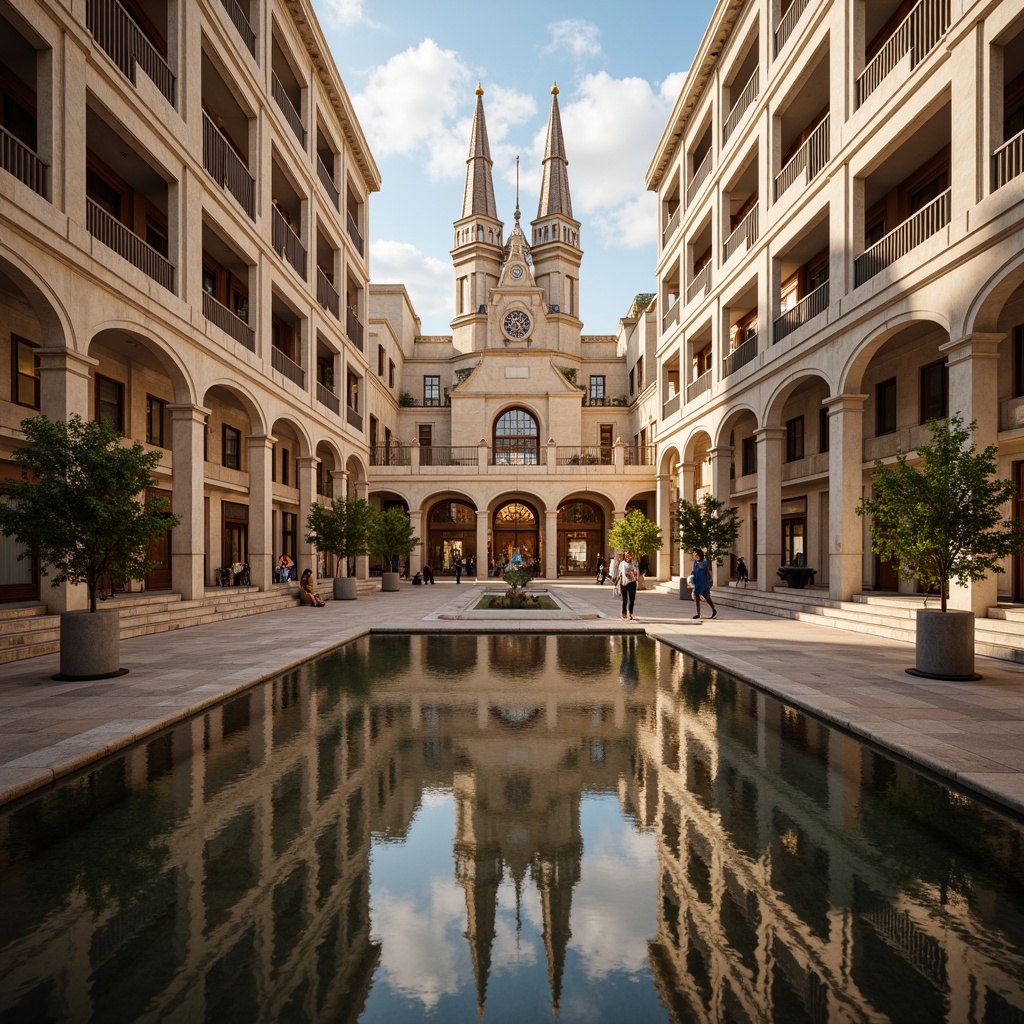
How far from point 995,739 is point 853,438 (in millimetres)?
10871

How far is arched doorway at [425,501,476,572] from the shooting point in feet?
133

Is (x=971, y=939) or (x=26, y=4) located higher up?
(x=26, y=4)

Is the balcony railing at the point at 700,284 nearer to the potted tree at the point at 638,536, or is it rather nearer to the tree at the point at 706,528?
the potted tree at the point at 638,536

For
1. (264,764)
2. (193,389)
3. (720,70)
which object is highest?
(720,70)

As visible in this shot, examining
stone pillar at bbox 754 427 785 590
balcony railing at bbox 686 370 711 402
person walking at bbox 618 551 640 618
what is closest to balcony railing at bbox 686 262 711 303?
balcony railing at bbox 686 370 711 402

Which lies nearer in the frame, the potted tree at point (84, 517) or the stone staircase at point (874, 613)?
the potted tree at point (84, 517)

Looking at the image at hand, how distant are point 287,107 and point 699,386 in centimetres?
1796

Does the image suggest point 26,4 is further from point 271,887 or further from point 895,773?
point 895,773

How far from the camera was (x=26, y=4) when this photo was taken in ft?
33.6

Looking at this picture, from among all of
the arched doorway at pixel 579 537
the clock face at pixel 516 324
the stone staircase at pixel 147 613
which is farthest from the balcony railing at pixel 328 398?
the clock face at pixel 516 324

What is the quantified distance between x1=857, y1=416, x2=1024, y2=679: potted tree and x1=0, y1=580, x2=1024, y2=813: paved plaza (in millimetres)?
488

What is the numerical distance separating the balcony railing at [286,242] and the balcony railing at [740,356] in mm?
15557

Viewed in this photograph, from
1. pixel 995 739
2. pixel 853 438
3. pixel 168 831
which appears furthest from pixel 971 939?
pixel 853 438

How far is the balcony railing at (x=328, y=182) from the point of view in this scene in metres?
25.0
